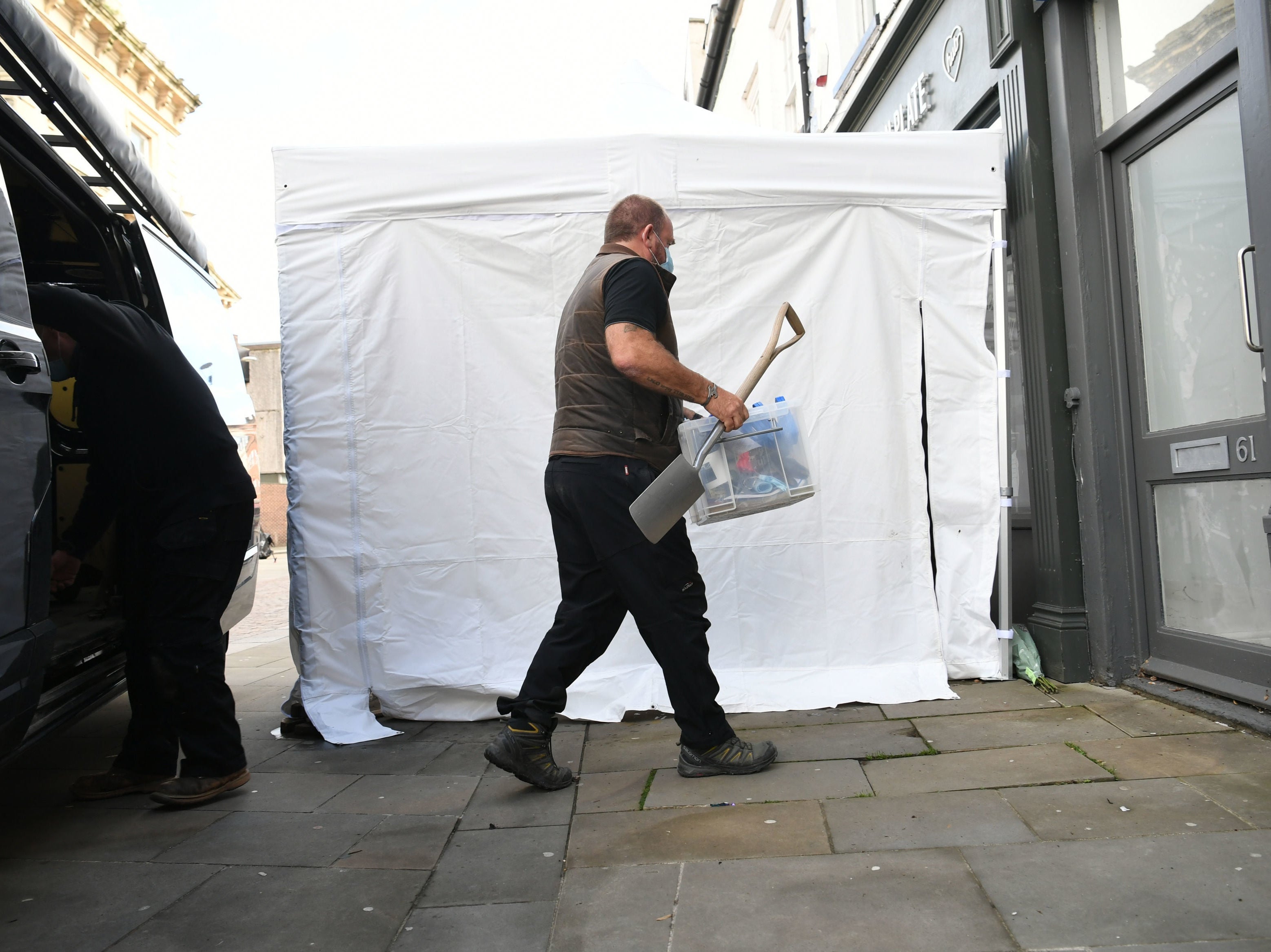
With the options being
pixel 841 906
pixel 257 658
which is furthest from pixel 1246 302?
pixel 257 658

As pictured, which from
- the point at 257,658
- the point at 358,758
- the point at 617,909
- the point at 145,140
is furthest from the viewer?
the point at 145,140

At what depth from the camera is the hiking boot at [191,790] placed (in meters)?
3.09

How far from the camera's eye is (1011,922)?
1.99 metres

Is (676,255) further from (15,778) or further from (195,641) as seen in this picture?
(15,778)

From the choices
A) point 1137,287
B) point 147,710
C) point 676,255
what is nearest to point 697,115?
point 676,255

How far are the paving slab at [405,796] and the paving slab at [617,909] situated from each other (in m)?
0.77

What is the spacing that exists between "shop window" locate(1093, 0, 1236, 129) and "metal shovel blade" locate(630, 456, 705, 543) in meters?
2.38

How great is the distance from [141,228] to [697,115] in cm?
244

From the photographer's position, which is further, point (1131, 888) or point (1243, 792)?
point (1243, 792)

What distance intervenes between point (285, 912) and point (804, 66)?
8.88 metres

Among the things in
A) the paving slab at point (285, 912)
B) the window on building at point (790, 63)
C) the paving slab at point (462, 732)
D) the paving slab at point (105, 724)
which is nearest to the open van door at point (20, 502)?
the paving slab at point (285, 912)

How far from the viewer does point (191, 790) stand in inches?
122

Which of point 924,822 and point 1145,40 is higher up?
point 1145,40

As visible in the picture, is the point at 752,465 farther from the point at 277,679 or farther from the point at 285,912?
the point at 277,679
